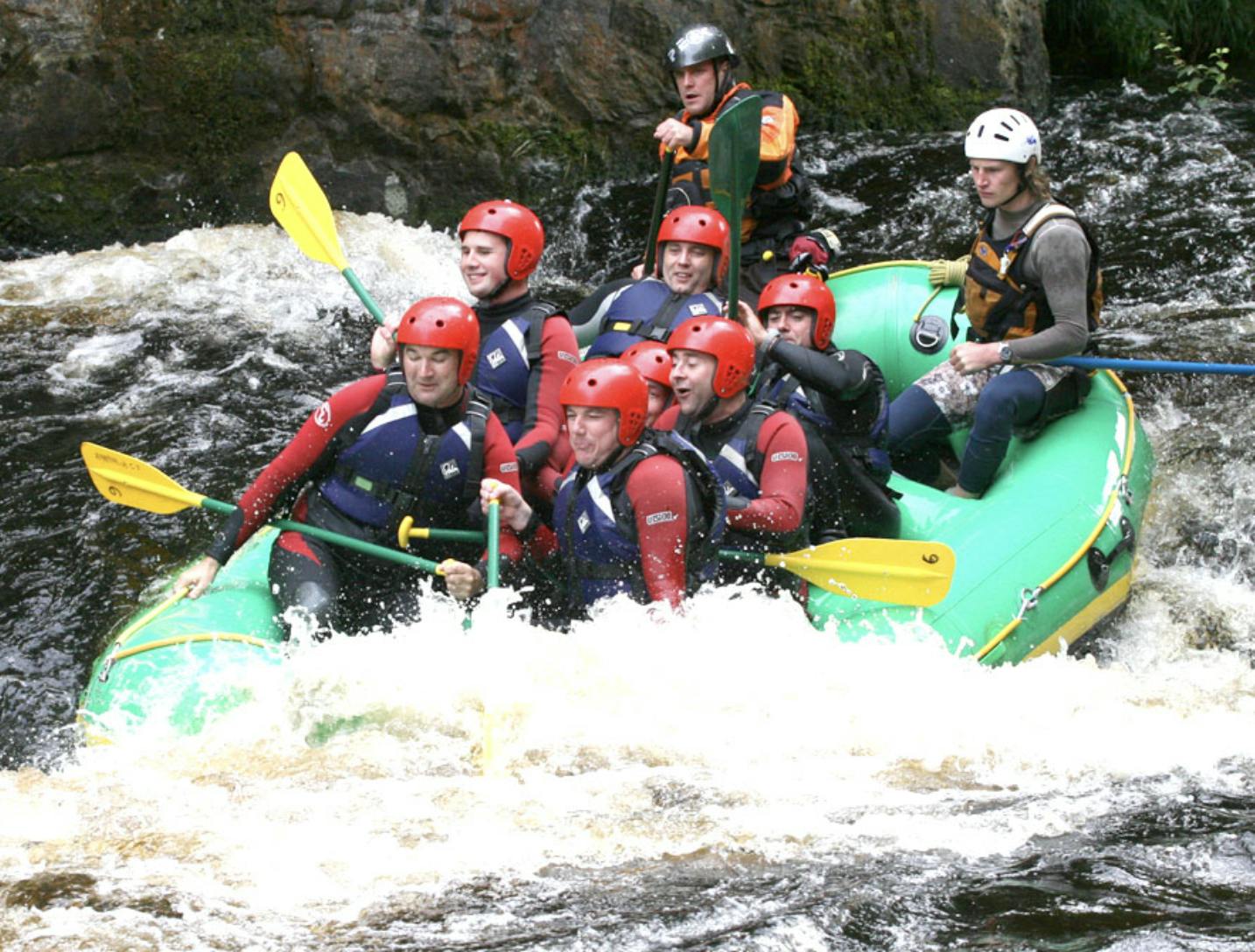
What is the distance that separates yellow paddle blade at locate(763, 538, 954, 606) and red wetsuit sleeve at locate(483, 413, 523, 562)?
79cm

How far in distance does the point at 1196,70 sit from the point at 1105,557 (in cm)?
628

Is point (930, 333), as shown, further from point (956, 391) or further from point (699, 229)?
point (699, 229)

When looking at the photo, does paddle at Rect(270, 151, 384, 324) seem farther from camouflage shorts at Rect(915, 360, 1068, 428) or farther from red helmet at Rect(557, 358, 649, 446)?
camouflage shorts at Rect(915, 360, 1068, 428)

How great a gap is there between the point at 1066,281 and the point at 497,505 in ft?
7.19

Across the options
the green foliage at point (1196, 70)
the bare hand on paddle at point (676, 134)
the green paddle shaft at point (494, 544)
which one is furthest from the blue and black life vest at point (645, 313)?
the green foliage at point (1196, 70)

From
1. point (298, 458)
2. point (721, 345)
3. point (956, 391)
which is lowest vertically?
point (956, 391)

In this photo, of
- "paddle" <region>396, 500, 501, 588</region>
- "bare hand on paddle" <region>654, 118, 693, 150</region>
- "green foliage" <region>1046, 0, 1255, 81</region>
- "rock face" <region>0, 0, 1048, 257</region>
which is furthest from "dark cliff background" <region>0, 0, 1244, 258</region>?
"paddle" <region>396, 500, 501, 588</region>

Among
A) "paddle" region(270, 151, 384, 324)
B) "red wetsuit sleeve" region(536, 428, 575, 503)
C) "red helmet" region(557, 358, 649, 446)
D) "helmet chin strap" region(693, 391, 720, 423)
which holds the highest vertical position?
"paddle" region(270, 151, 384, 324)

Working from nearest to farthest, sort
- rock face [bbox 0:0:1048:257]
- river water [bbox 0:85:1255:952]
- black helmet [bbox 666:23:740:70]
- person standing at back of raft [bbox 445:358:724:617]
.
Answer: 1. river water [bbox 0:85:1255:952]
2. person standing at back of raft [bbox 445:358:724:617]
3. black helmet [bbox 666:23:740:70]
4. rock face [bbox 0:0:1048:257]

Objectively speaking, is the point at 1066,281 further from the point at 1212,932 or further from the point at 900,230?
the point at 900,230

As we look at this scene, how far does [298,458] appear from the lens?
15.9 ft

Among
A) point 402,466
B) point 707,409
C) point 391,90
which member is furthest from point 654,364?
point 391,90

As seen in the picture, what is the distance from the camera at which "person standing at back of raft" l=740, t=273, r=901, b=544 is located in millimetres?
5328

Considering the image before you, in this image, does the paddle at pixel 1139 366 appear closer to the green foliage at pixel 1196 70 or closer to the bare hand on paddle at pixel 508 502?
the bare hand on paddle at pixel 508 502
